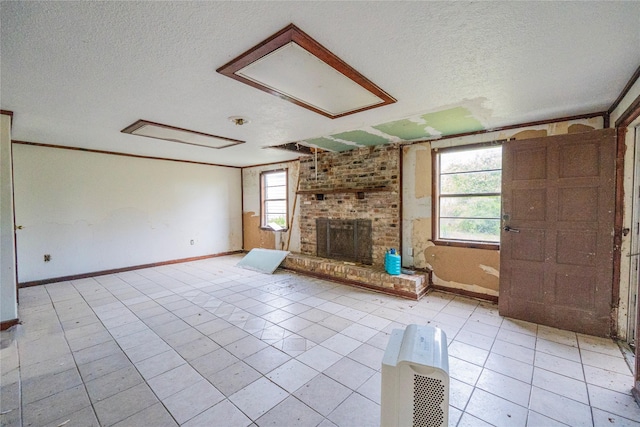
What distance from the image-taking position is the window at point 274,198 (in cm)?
666

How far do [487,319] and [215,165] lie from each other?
6508 millimetres

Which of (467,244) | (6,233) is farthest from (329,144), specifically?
(6,233)

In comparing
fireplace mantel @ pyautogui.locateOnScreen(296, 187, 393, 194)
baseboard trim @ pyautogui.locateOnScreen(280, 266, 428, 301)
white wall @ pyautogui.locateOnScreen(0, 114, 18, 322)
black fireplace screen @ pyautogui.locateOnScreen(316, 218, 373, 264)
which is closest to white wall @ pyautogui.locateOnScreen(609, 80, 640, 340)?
baseboard trim @ pyautogui.locateOnScreen(280, 266, 428, 301)

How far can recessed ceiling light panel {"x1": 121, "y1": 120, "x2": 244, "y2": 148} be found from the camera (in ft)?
11.5

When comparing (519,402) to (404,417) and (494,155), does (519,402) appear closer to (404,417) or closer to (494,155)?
(404,417)

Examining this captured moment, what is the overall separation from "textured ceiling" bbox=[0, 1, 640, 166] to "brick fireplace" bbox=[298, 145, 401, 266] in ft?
4.60

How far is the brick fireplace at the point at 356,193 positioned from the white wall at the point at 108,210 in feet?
8.68

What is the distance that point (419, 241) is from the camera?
14.4ft

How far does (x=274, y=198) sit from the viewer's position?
22.6ft

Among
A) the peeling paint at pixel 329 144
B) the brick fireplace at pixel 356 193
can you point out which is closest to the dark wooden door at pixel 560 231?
the brick fireplace at pixel 356 193

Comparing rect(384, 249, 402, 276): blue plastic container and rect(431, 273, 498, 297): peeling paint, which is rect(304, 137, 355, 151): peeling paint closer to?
rect(384, 249, 402, 276): blue plastic container

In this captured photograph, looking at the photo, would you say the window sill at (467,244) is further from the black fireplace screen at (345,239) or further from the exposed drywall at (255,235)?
the exposed drywall at (255,235)

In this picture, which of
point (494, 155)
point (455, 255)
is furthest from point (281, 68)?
point (455, 255)

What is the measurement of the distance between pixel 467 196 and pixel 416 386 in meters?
3.32
